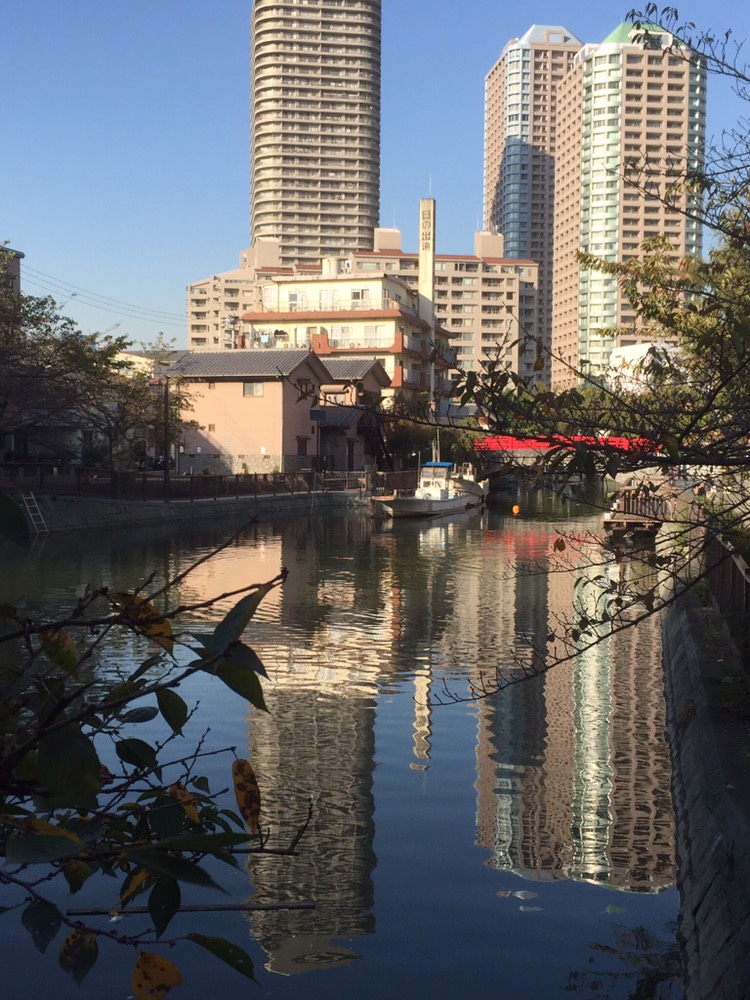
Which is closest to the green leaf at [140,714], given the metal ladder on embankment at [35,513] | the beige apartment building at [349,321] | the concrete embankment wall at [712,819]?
the concrete embankment wall at [712,819]

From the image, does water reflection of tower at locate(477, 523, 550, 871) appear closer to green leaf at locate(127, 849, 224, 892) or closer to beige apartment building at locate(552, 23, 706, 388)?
green leaf at locate(127, 849, 224, 892)

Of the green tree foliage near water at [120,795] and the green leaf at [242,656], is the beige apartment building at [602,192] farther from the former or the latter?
the green leaf at [242,656]

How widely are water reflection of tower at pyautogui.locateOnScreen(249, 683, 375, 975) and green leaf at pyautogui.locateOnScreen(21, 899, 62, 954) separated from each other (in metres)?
3.75

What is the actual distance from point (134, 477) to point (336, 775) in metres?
31.1

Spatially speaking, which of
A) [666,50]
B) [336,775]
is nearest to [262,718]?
[336,775]

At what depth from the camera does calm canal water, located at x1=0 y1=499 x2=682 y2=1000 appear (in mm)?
6480

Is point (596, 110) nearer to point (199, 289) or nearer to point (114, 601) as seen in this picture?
point (199, 289)

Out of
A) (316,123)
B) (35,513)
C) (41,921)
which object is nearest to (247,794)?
(41,921)

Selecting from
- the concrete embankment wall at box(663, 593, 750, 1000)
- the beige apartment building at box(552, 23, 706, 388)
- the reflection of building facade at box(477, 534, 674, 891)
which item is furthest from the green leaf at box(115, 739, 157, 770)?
the beige apartment building at box(552, 23, 706, 388)

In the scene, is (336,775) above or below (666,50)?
below

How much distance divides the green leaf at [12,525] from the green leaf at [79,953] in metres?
0.78

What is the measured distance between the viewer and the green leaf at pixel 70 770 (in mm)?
2049

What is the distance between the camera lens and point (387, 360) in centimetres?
7312

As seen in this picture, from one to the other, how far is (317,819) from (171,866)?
7.32 m
